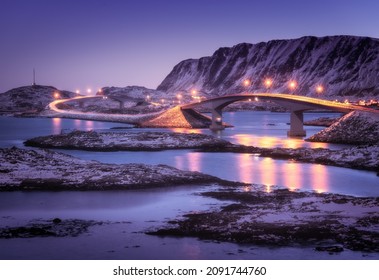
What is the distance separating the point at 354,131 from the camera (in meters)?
72.8

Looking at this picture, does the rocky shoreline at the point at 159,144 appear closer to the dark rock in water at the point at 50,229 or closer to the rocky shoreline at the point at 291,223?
the rocky shoreline at the point at 291,223

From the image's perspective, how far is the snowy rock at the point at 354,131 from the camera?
226ft

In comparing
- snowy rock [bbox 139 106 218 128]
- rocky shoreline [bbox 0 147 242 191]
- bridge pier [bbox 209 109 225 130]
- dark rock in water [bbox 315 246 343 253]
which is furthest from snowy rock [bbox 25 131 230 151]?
snowy rock [bbox 139 106 218 128]

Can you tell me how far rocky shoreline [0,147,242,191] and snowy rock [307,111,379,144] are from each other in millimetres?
38737

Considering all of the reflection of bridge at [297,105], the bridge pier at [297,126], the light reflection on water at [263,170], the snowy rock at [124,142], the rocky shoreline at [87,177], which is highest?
the reflection of bridge at [297,105]

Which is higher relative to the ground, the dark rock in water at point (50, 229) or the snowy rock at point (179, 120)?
the snowy rock at point (179, 120)

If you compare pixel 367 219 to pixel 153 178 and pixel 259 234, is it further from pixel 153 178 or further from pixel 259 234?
pixel 153 178

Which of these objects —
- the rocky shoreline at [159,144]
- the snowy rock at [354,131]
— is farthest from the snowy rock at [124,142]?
the snowy rock at [354,131]

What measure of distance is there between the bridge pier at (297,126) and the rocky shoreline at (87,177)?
57393mm

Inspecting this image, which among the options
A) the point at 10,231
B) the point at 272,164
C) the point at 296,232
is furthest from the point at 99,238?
Answer: the point at 272,164

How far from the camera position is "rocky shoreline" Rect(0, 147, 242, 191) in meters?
32.7

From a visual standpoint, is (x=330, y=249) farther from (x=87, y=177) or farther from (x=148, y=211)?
(x=87, y=177)

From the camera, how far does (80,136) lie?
7281 centimetres

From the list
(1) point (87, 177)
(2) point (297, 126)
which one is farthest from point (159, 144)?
(1) point (87, 177)
